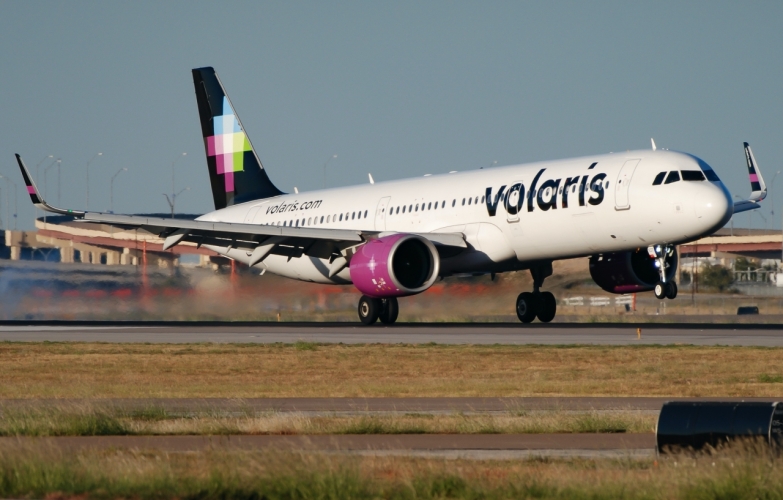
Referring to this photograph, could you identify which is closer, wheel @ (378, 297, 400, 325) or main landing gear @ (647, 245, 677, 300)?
main landing gear @ (647, 245, 677, 300)

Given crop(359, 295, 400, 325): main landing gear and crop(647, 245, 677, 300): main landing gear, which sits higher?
crop(647, 245, 677, 300): main landing gear

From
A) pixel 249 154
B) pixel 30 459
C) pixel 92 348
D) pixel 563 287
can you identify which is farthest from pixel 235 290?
pixel 30 459

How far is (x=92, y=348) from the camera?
31.3 m

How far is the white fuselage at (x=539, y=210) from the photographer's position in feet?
113

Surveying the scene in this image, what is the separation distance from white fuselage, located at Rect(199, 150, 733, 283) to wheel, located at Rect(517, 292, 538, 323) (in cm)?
292

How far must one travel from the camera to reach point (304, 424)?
1544cm

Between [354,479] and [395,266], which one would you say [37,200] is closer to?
[395,266]

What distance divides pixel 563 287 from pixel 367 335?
58.7 feet

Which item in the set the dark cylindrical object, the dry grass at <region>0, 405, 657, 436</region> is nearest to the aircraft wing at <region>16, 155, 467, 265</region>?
the dry grass at <region>0, 405, 657, 436</region>

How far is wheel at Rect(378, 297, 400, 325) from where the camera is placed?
135 ft

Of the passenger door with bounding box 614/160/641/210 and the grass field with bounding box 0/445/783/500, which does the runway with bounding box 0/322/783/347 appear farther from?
the grass field with bounding box 0/445/783/500

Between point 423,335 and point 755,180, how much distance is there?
529 inches

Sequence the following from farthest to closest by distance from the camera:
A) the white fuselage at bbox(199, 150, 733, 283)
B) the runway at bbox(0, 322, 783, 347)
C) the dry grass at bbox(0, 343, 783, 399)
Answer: the white fuselage at bbox(199, 150, 733, 283) → the runway at bbox(0, 322, 783, 347) → the dry grass at bbox(0, 343, 783, 399)

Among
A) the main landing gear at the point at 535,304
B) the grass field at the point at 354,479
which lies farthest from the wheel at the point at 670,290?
the grass field at the point at 354,479
